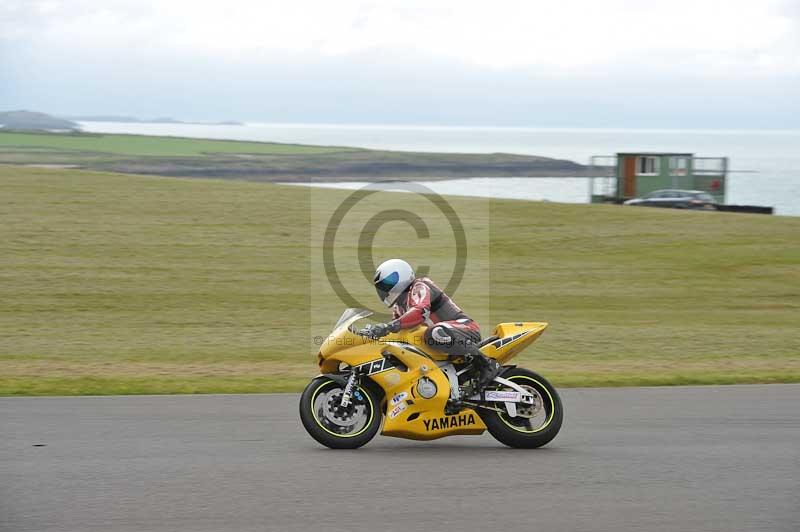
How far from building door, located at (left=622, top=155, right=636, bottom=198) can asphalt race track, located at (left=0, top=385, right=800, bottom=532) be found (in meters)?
48.3

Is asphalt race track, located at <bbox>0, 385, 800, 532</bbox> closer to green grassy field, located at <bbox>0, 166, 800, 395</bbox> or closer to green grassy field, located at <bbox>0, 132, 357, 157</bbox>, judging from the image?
green grassy field, located at <bbox>0, 166, 800, 395</bbox>

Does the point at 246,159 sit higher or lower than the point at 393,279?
higher

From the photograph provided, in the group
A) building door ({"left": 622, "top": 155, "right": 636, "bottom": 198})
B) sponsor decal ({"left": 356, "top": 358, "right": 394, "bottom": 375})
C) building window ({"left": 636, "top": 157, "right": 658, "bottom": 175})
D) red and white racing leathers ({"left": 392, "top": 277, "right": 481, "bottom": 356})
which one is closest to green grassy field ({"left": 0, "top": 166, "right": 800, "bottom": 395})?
sponsor decal ({"left": 356, "top": 358, "right": 394, "bottom": 375})

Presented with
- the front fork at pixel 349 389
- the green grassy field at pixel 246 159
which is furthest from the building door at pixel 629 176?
the green grassy field at pixel 246 159

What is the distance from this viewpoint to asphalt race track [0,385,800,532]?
653cm

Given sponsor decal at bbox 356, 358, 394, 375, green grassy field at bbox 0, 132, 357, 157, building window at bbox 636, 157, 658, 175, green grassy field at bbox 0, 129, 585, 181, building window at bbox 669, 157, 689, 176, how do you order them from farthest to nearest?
green grassy field at bbox 0, 132, 357, 157, green grassy field at bbox 0, 129, 585, 181, building window at bbox 669, 157, 689, 176, building window at bbox 636, 157, 658, 175, sponsor decal at bbox 356, 358, 394, 375

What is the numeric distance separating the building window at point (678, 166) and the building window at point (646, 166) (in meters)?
0.90

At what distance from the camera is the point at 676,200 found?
52.8m

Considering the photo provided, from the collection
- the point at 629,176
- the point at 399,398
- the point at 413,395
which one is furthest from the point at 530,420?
the point at 629,176

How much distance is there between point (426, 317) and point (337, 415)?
3.69 feet

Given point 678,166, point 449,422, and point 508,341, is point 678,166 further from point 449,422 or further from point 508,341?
point 449,422

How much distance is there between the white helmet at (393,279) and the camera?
28.9ft

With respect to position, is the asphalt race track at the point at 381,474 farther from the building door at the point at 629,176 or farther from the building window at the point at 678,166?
the building window at the point at 678,166

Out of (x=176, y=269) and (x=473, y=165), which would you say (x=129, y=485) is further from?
(x=473, y=165)
